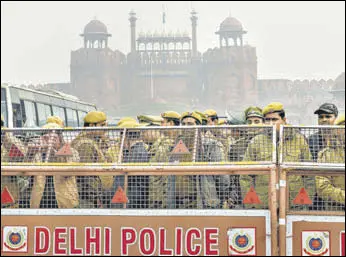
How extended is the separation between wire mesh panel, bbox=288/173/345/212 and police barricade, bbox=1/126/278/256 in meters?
0.17

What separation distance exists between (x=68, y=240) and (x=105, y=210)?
1.17 ft

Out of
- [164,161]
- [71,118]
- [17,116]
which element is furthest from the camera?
→ [71,118]

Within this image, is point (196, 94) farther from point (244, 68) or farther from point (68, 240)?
point (68, 240)

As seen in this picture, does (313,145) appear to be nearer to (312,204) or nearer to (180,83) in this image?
(312,204)

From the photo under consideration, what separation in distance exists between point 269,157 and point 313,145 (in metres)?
0.34

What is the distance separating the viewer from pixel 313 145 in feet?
18.0

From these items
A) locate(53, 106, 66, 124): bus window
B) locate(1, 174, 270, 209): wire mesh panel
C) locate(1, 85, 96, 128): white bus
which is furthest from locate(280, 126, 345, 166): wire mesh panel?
locate(53, 106, 66, 124): bus window

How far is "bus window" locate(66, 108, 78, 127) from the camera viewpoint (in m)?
20.4

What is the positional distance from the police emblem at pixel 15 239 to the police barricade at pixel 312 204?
191 centimetres

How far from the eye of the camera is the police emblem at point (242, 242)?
17.7 ft

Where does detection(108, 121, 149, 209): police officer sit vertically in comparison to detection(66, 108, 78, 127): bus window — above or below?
below

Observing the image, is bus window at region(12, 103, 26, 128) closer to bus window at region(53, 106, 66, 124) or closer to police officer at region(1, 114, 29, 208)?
bus window at region(53, 106, 66, 124)

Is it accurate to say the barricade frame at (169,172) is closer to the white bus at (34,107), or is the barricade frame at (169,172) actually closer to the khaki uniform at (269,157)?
the khaki uniform at (269,157)

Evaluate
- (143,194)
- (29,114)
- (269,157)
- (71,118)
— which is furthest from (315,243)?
(71,118)
